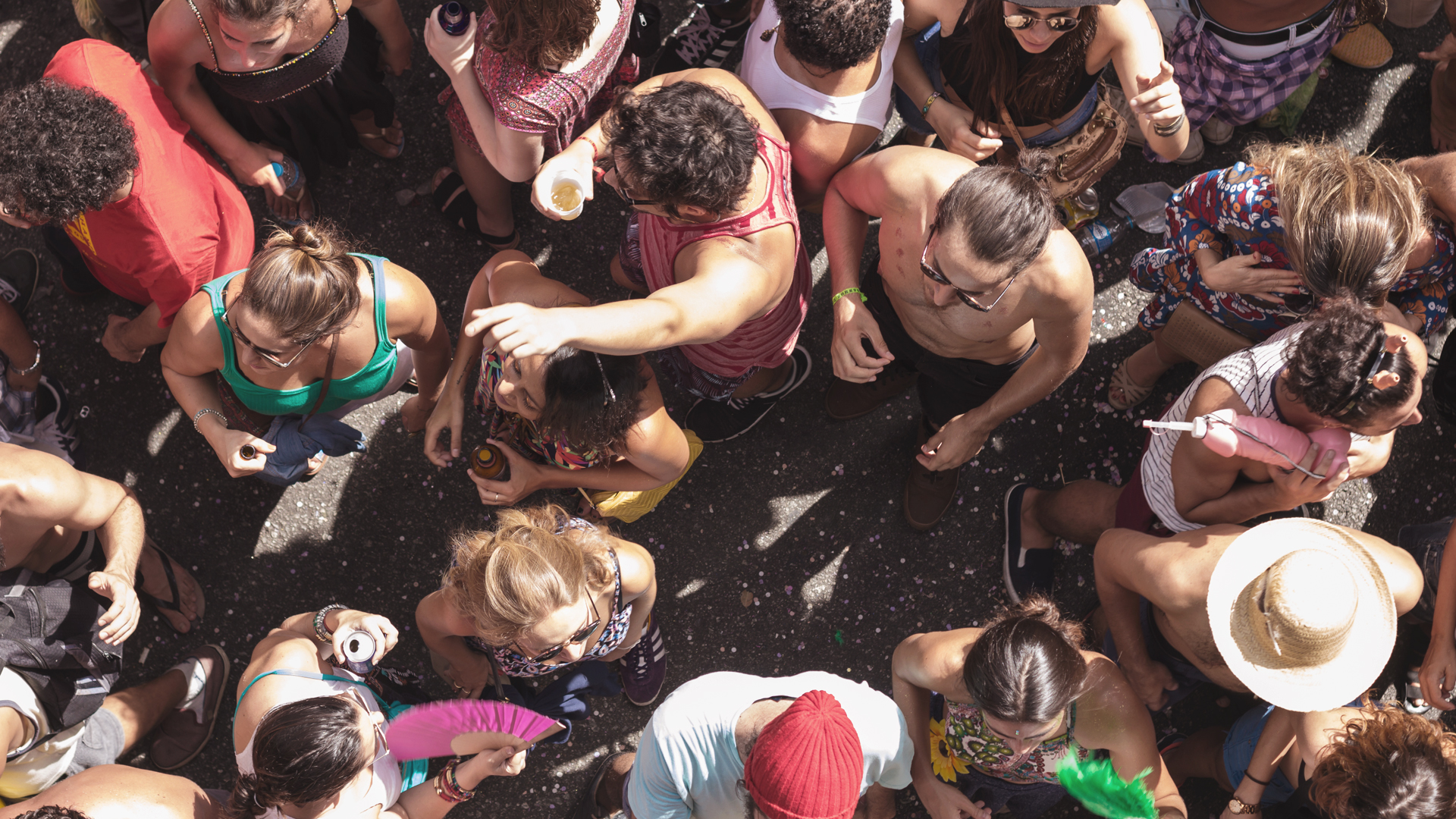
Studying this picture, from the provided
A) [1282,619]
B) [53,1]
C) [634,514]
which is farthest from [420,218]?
[1282,619]

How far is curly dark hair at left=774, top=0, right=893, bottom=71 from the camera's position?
265 centimetres

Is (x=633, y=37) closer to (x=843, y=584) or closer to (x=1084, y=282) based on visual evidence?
(x=1084, y=282)

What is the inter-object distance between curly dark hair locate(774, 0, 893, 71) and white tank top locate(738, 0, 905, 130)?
128 mm

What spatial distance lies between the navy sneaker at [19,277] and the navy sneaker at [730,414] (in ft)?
9.83

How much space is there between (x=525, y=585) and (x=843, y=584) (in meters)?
1.79

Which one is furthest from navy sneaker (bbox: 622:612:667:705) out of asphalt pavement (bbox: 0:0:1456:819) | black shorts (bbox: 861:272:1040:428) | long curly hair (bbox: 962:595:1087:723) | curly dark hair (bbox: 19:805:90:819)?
curly dark hair (bbox: 19:805:90:819)

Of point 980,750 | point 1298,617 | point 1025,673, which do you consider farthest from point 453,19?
point 1298,617

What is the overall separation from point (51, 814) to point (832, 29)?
3089mm

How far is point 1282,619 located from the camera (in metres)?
2.62

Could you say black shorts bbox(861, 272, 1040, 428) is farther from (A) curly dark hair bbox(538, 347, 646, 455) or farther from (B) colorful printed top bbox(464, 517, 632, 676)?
(B) colorful printed top bbox(464, 517, 632, 676)

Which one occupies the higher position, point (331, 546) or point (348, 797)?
point (348, 797)

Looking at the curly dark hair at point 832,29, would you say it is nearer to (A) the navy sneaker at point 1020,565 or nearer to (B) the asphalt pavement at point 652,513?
(B) the asphalt pavement at point 652,513

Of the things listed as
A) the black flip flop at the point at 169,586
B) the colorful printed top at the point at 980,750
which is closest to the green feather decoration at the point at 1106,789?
the colorful printed top at the point at 980,750

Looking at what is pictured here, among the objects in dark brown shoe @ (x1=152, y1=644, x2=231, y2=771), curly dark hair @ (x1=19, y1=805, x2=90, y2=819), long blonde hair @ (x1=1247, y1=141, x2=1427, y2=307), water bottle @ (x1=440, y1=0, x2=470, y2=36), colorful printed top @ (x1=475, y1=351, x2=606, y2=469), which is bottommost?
dark brown shoe @ (x1=152, y1=644, x2=231, y2=771)
